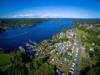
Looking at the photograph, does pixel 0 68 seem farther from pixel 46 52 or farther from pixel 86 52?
pixel 86 52

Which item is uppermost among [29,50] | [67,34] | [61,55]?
[67,34]

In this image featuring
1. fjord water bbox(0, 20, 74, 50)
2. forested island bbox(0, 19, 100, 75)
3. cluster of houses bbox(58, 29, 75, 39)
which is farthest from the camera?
cluster of houses bbox(58, 29, 75, 39)

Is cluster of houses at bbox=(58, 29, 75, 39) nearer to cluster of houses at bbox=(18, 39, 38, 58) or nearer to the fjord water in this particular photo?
the fjord water

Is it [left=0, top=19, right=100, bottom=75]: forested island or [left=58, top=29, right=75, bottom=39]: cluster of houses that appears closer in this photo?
[left=0, top=19, right=100, bottom=75]: forested island

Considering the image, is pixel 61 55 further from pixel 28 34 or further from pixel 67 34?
pixel 28 34

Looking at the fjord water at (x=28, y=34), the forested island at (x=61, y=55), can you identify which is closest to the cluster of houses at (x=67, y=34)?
the forested island at (x=61, y=55)

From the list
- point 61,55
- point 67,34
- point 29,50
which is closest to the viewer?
point 29,50

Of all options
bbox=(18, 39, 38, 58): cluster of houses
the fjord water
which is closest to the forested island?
bbox=(18, 39, 38, 58): cluster of houses

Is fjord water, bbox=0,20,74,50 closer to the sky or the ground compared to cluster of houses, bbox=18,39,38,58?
closer to the sky

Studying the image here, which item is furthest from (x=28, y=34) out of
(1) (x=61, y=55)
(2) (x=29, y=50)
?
(1) (x=61, y=55)
